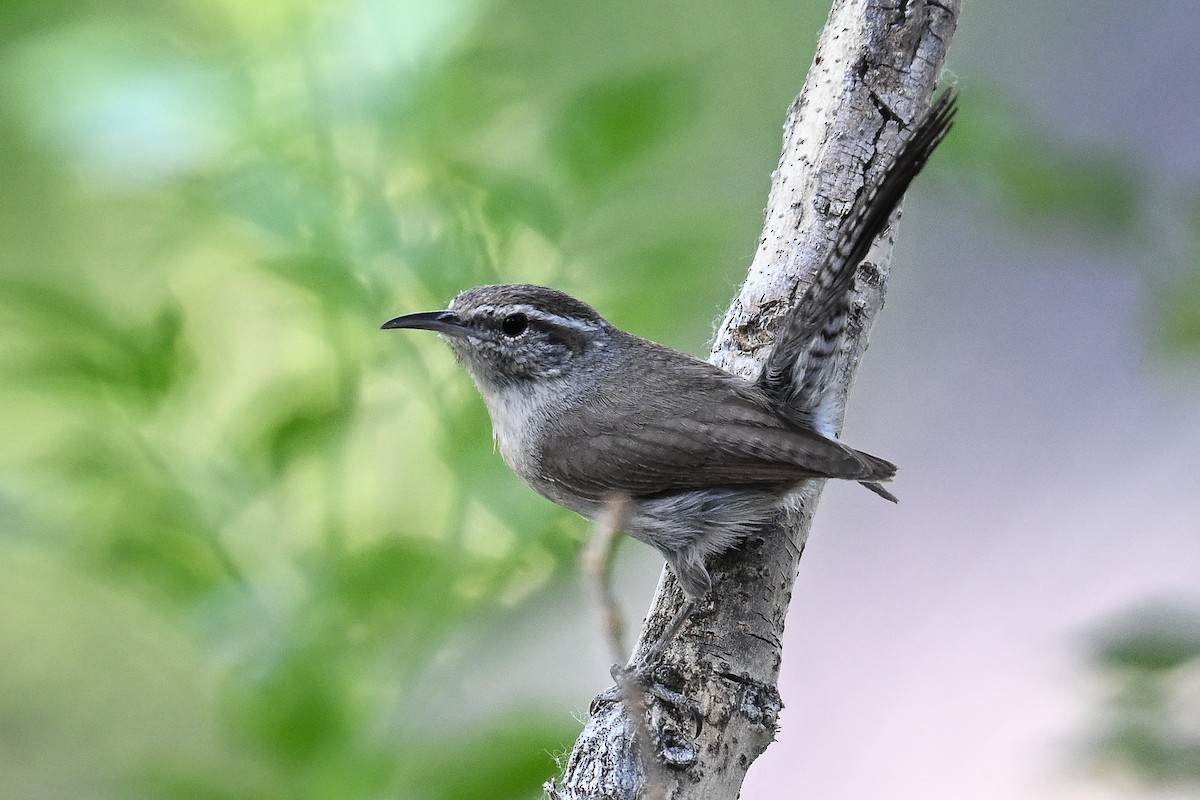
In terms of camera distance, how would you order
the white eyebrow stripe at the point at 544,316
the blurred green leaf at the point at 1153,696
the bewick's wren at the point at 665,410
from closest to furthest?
1. the blurred green leaf at the point at 1153,696
2. the bewick's wren at the point at 665,410
3. the white eyebrow stripe at the point at 544,316

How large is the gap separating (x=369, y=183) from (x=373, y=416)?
49 cm

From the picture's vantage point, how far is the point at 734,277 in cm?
248

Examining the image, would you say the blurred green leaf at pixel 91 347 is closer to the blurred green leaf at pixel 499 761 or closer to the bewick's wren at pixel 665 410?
the bewick's wren at pixel 665 410

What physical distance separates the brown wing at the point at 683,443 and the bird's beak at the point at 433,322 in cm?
27

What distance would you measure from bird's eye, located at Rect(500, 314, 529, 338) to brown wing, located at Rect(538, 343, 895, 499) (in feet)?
0.66

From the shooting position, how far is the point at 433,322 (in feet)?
6.98

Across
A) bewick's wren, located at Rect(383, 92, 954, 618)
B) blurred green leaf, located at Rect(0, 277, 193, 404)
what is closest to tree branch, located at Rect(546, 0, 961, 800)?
bewick's wren, located at Rect(383, 92, 954, 618)

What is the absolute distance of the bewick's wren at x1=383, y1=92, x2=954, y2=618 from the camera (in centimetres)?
197

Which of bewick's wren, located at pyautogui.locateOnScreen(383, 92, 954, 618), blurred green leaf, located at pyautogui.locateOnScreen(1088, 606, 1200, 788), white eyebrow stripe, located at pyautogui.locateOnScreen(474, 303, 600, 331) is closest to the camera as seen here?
blurred green leaf, located at pyautogui.locateOnScreen(1088, 606, 1200, 788)

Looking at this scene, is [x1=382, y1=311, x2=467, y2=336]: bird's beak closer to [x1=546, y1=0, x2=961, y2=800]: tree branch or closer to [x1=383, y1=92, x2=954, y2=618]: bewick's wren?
[x1=383, y1=92, x2=954, y2=618]: bewick's wren

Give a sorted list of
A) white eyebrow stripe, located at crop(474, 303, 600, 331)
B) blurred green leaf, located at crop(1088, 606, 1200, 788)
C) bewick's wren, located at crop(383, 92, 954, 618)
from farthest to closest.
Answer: white eyebrow stripe, located at crop(474, 303, 600, 331) < bewick's wren, located at crop(383, 92, 954, 618) < blurred green leaf, located at crop(1088, 606, 1200, 788)

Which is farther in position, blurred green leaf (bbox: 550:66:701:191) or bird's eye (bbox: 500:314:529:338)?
bird's eye (bbox: 500:314:529:338)

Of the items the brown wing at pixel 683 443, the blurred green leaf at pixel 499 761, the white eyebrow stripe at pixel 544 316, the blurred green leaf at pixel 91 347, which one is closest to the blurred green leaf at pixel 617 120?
the white eyebrow stripe at pixel 544 316

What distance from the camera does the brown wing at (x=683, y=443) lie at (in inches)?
78.2
